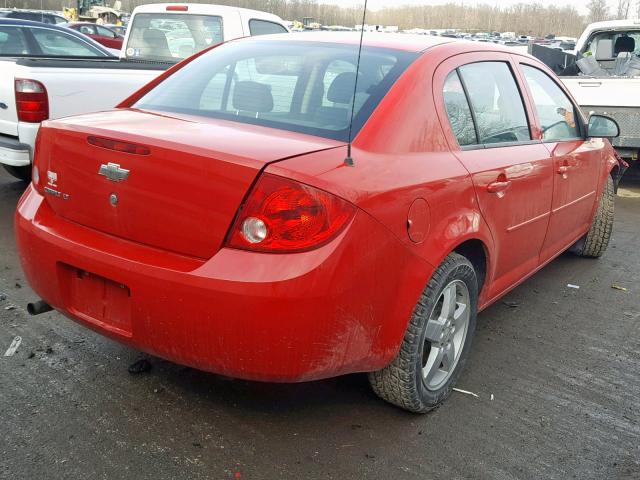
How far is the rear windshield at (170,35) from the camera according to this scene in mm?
7859

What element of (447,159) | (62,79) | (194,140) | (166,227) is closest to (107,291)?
(166,227)

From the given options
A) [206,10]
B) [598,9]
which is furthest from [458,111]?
[598,9]

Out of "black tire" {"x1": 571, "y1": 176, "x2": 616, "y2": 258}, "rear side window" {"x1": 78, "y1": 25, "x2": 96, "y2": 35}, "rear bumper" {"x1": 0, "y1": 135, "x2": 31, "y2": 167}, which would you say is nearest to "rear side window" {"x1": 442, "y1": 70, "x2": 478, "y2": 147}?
"black tire" {"x1": 571, "y1": 176, "x2": 616, "y2": 258}

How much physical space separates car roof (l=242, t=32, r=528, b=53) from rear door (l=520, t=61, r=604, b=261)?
0.62 m

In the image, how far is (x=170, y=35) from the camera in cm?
821

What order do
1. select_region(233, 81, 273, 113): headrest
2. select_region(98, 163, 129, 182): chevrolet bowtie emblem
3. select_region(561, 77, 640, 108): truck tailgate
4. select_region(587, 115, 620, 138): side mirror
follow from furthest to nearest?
select_region(561, 77, 640, 108): truck tailgate → select_region(587, 115, 620, 138): side mirror → select_region(233, 81, 273, 113): headrest → select_region(98, 163, 129, 182): chevrolet bowtie emblem

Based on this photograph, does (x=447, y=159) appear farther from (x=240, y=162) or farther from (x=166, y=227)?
(x=166, y=227)

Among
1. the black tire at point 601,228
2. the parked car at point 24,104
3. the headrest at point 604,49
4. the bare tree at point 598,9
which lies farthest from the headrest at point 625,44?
the bare tree at point 598,9

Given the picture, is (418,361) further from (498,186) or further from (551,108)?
(551,108)

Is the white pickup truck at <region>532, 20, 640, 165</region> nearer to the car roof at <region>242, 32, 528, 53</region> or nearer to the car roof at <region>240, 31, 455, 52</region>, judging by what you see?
the car roof at <region>242, 32, 528, 53</region>

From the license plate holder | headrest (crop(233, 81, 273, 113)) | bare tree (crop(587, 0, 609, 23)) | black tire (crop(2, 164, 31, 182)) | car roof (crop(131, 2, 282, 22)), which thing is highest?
bare tree (crop(587, 0, 609, 23))

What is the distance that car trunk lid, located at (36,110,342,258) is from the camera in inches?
89.4

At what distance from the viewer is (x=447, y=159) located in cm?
282

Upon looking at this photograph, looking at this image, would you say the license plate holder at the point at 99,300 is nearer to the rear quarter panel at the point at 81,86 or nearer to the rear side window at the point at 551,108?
the rear side window at the point at 551,108
